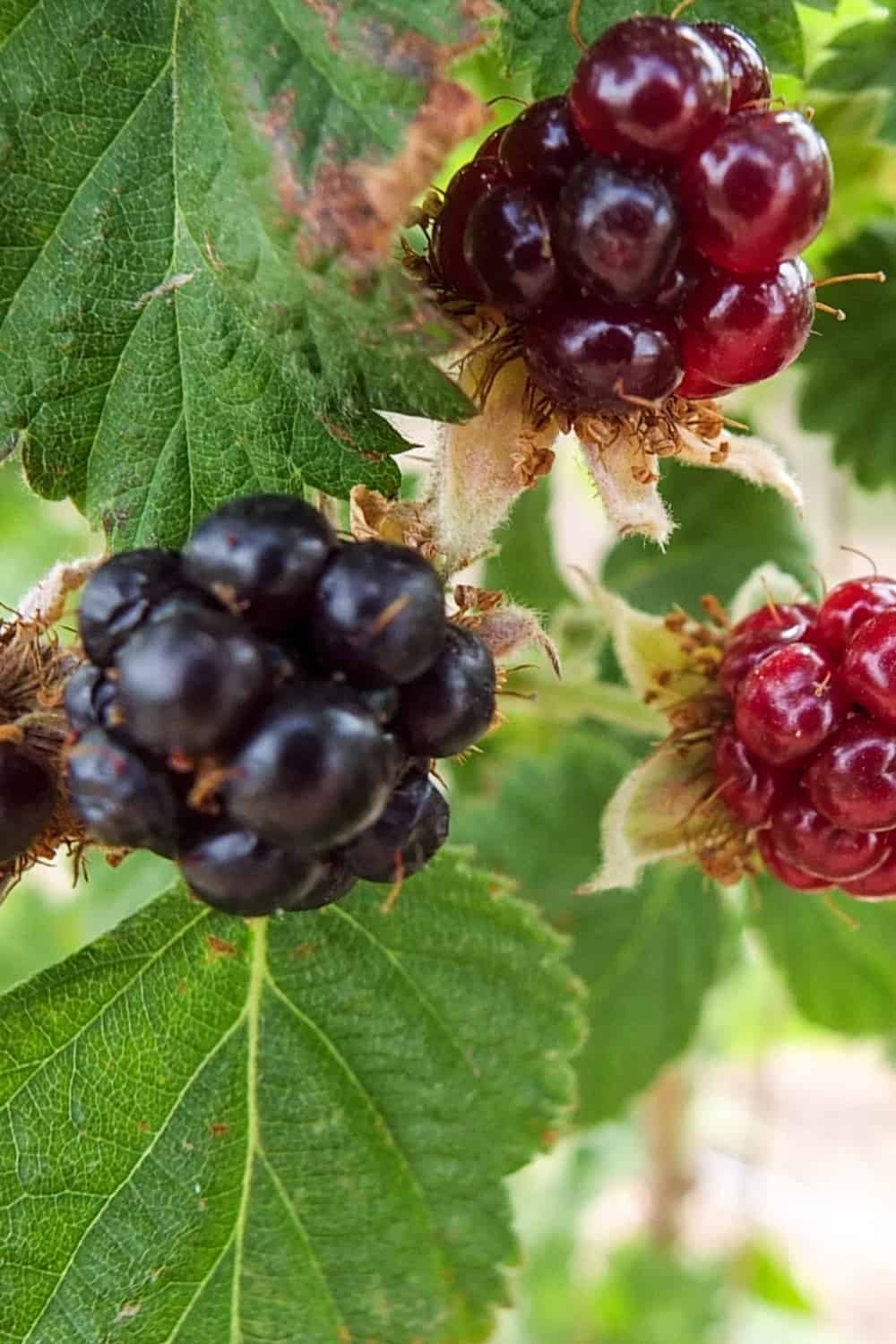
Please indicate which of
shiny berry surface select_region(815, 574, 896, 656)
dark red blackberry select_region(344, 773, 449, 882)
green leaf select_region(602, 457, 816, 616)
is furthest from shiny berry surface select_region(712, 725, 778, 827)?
green leaf select_region(602, 457, 816, 616)

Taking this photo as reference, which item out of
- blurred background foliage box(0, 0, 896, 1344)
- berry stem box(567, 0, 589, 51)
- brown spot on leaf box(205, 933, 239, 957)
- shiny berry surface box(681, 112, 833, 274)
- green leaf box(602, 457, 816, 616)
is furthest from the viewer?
green leaf box(602, 457, 816, 616)

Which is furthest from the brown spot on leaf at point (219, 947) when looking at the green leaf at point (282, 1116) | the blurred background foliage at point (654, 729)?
the blurred background foliage at point (654, 729)

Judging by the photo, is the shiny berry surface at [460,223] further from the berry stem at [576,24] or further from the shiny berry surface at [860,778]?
the shiny berry surface at [860,778]

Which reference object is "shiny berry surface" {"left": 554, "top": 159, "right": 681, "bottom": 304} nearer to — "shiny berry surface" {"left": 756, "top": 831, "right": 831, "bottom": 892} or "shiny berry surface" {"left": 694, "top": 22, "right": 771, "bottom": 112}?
"shiny berry surface" {"left": 694, "top": 22, "right": 771, "bottom": 112}

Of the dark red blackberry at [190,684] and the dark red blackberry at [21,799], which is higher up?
the dark red blackberry at [190,684]

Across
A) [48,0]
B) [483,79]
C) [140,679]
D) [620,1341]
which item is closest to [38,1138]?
[140,679]

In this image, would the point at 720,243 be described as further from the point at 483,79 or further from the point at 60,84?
the point at 483,79

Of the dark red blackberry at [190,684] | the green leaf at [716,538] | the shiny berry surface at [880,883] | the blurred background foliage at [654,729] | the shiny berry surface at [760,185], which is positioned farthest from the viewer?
the green leaf at [716,538]
